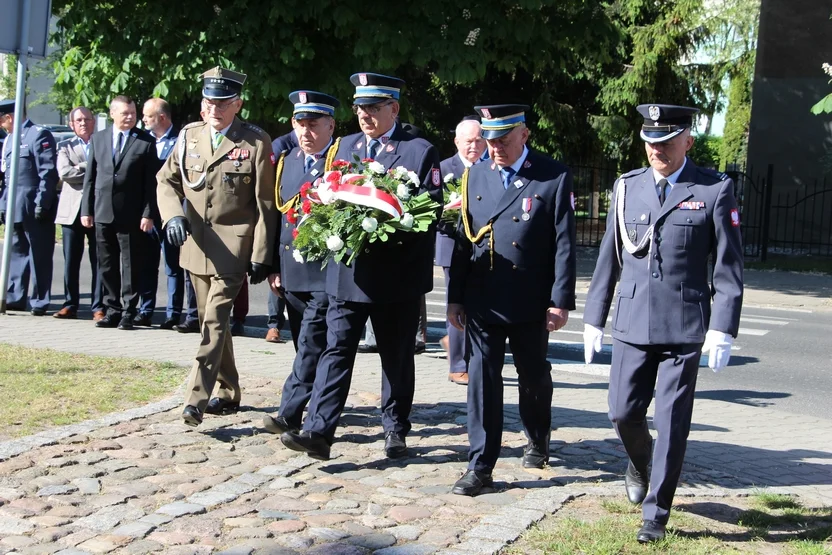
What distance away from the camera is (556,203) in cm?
578

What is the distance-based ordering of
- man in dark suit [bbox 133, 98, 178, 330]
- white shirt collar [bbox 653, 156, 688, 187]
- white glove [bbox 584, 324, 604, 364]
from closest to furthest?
white shirt collar [bbox 653, 156, 688, 187] < white glove [bbox 584, 324, 604, 364] < man in dark suit [bbox 133, 98, 178, 330]

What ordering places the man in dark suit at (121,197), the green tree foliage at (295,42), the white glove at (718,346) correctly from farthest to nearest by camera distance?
the green tree foliage at (295,42)
the man in dark suit at (121,197)
the white glove at (718,346)

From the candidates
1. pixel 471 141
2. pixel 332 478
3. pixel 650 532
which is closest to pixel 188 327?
Answer: pixel 471 141

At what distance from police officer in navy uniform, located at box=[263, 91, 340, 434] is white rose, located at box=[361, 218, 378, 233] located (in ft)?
2.98

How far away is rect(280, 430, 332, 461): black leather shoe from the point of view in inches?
228

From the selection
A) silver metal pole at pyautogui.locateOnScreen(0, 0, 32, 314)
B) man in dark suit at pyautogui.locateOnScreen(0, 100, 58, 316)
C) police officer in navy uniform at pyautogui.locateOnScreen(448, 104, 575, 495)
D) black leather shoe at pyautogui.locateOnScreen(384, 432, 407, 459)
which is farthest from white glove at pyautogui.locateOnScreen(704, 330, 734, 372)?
man in dark suit at pyautogui.locateOnScreen(0, 100, 58, 316)

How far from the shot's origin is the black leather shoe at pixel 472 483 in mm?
5523

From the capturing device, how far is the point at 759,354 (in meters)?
11.1

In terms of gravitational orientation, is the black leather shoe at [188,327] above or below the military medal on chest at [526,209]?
below

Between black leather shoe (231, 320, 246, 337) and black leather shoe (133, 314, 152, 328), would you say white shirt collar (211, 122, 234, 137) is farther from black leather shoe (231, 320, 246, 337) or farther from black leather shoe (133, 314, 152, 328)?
black leather shoe (133, 314, 152, 328)

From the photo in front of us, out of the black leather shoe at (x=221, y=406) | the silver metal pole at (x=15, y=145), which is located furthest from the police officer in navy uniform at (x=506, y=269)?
the silver metal pole at (x=15, y=145)

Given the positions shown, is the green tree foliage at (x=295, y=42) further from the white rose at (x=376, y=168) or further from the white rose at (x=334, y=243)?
the white rose at (x=334, y=243)

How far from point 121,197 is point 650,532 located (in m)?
7.07

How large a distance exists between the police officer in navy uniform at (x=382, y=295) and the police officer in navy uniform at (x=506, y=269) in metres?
0.32
